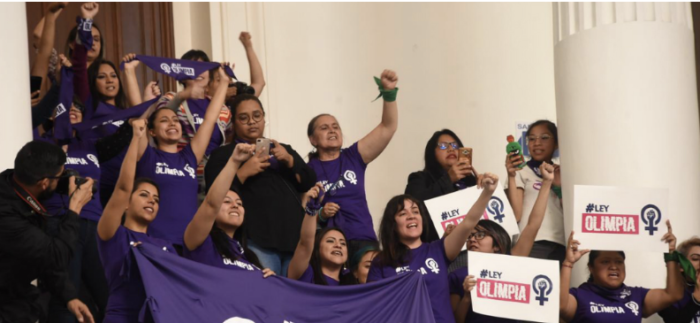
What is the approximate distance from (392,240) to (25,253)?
2.25 metres

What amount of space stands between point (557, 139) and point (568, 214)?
739mm

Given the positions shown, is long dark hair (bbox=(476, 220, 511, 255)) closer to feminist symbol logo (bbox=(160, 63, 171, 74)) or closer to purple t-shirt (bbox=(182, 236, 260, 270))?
purple t-shirt (bbox=(182, 236, 260, 270))

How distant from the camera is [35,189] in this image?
6.48 metres

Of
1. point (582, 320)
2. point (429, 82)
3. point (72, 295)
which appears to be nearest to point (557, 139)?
point (582, 320)

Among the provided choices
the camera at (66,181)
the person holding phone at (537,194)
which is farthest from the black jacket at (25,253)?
the person holding phone at (537,194)

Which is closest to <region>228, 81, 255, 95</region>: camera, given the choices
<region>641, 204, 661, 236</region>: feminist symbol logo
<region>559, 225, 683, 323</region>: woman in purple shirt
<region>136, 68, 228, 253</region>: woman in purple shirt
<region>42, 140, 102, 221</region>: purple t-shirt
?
<region>136, 68, 228, 253</region>: woman in purple shirt

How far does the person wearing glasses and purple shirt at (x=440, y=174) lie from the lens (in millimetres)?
8570

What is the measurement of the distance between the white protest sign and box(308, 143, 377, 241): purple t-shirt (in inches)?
35.3

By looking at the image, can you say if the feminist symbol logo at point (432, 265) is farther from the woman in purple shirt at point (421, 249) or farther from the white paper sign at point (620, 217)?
the white paper sign at point (620, 217)

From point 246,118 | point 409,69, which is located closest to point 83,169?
point 246,118

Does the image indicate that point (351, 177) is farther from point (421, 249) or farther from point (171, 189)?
point (171, 189)

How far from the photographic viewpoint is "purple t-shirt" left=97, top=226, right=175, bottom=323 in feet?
20.8

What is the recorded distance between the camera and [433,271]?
23.9 feet

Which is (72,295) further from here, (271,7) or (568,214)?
(271,7)
